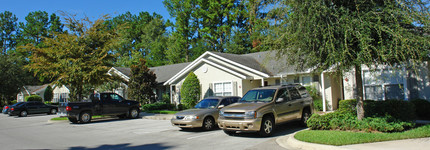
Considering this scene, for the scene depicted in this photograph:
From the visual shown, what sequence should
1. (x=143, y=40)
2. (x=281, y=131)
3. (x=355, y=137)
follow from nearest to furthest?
(x=355, y=137) → (x=281, y=131) → (x=143, y=40)

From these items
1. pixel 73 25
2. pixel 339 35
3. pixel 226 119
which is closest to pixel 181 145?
pixel 226 119

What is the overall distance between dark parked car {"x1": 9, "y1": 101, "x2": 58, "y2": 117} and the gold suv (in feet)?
80.1

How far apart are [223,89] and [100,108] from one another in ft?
26.9

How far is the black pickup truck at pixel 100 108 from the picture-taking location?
17250 millimetres

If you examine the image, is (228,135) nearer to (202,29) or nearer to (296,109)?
(296,109)

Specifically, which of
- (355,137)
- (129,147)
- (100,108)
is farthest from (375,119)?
(100,108)

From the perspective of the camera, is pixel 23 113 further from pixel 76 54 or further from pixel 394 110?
pixel 394 110

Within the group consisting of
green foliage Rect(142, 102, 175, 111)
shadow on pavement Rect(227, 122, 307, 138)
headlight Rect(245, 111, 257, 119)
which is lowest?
shadow on pavement Rect(227, 122, 307, 138)

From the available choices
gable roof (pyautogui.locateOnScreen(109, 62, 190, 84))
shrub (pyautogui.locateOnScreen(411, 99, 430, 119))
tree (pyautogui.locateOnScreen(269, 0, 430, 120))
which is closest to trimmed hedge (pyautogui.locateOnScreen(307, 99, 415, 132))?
tree (pyautogui.locateOnScreen(269, 0, 430, 120))

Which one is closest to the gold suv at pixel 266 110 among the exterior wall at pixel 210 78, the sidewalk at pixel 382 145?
the sidewalk at pixel 382 145

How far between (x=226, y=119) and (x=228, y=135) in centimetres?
80

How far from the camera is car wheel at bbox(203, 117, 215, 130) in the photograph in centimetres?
1193

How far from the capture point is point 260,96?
1112cm

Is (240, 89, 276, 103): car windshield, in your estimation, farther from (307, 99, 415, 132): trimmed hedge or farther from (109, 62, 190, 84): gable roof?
(109, 62, 190, 84): gable roof
